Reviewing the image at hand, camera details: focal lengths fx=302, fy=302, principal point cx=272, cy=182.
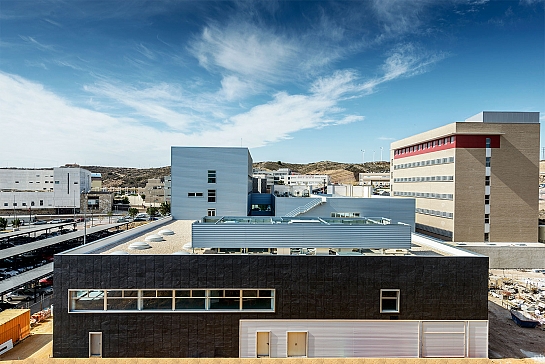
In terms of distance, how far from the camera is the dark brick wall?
1438cm

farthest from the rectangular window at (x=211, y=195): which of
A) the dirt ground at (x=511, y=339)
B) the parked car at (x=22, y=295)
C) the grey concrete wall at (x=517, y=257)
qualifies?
the grey concrete wall at (x=517, y=257)

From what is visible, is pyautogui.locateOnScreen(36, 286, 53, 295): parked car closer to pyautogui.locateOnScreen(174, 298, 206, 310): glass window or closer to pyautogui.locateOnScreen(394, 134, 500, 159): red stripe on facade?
pyautogui.locateOnScreen(174, 298, 206, 310): glass window

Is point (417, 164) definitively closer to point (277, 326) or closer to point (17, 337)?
point (277, 326)

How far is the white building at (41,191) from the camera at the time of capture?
82.1 meters

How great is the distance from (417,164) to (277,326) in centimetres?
4261

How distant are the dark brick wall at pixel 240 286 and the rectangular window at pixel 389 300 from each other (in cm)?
26

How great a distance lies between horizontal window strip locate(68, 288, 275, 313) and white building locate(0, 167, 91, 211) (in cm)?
8401

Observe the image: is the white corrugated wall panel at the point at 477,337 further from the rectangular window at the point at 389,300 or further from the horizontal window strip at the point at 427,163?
the horizontal window strip at the point at 427,163

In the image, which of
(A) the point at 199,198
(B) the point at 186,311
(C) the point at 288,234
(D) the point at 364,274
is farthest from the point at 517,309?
(A) the point at 199,198

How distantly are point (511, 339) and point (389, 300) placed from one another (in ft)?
35.1

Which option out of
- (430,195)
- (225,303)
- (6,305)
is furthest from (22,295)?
(430,195)

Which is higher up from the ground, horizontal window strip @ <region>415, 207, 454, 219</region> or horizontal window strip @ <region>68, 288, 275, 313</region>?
horizontal window strip @ <region>415, 207, 454, 219</region>

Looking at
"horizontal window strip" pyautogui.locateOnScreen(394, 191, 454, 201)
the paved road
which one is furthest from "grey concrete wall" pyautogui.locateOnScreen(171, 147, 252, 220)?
"horizontal window strip" pyautogui.locateOnScreen(394, 191, 454, 201)

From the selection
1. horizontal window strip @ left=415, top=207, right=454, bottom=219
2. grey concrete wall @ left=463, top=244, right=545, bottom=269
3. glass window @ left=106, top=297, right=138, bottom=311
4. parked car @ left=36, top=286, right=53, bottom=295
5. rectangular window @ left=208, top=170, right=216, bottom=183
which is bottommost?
parked car @ left=36, top=286, right=53, bottom=295
